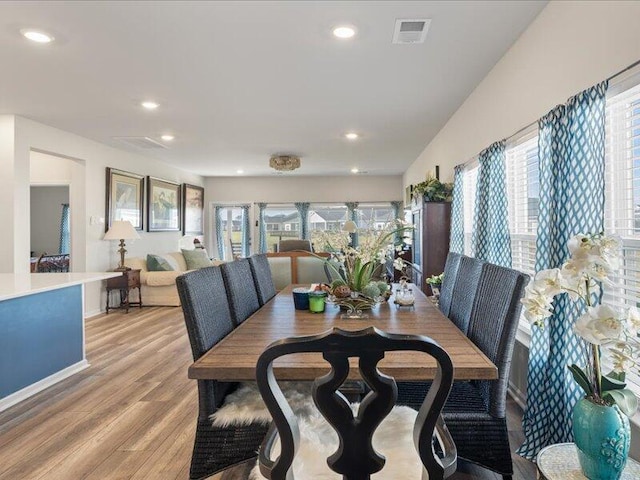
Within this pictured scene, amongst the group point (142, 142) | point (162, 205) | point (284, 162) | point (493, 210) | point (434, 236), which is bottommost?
point (434, 236)

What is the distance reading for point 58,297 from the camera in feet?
10.0

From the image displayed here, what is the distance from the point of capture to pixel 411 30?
98.7 inches

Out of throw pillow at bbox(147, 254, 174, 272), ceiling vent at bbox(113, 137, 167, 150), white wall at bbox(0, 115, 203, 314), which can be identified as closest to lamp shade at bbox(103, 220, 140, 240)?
white wall at bbox(0, 115, 203, 314)

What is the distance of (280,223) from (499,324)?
8.02 meters

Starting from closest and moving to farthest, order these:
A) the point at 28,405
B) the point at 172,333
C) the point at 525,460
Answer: the point at 525,460 → the point at 28,405 → the point at 172,333

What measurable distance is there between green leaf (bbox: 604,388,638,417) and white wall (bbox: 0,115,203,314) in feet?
17.4

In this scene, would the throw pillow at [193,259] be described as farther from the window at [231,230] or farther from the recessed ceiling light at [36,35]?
the recessed ceiling light at [36,35]

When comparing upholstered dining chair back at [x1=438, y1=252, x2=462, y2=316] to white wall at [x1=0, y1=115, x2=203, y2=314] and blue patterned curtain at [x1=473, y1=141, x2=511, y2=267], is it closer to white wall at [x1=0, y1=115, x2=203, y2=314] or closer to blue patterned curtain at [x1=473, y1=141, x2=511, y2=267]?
blue patterned curtain at [x1=473, y1=141, x2=511, y2=267]

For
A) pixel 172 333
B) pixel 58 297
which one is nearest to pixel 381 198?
pixel 172 333

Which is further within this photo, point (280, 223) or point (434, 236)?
point (280, 223)

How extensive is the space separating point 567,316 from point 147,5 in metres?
2.80

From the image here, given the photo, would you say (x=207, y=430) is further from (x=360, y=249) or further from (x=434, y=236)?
(x=434, y=236)

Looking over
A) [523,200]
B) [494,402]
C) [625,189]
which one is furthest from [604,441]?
[523,200]

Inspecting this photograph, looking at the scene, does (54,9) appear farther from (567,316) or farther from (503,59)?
(567,316)
